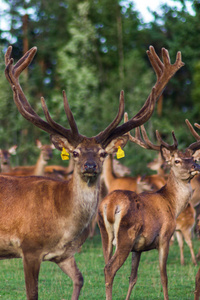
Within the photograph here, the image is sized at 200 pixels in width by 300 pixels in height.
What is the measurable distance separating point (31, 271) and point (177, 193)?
2.70 m

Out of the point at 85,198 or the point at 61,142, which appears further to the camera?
the point at 61,142

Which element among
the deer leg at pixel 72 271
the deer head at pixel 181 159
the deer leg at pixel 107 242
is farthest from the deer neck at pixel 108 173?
the deer leg at pixel 72 271

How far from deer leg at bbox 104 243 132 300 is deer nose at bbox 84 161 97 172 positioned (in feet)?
4.28

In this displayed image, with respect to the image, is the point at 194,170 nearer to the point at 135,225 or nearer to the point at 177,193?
the point at 177,193

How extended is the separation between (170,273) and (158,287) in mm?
1110

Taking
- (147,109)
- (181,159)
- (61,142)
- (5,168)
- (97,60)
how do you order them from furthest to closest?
(97,60)
(5,168)
(181,159)
(147,109)
(61,142)

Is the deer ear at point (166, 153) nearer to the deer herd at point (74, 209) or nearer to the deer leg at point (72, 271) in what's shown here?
the deer herd at point (74, 209)

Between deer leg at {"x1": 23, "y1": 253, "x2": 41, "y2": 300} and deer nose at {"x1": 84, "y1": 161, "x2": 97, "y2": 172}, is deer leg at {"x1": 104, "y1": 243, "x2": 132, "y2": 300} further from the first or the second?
deer nose at {"x1": 84, "y1": 161, "x2": 97, "y2": 172}

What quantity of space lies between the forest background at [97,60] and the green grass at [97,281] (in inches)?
541

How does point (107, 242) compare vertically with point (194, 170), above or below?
below

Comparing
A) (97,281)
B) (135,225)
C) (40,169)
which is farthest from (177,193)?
(40,169)

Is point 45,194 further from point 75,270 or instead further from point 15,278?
point 15,278

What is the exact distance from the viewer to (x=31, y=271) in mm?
5129

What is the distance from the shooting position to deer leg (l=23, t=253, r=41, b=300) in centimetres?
512
